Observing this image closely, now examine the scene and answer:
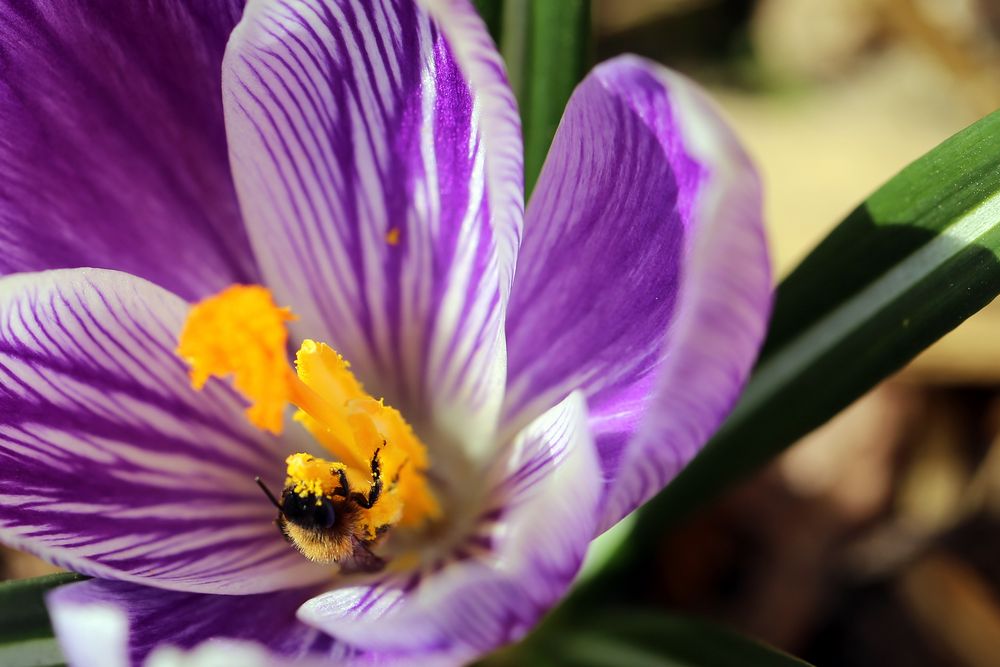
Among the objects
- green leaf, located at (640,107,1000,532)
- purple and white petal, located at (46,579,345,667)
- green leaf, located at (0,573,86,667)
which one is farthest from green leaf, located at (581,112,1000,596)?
green leaf, located at (0,573,86,667)

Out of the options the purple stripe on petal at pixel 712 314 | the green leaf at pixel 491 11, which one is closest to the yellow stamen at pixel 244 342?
the purple stripe on petal at pixel 712 314

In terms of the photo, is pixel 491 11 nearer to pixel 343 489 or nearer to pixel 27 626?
pixel 343 489

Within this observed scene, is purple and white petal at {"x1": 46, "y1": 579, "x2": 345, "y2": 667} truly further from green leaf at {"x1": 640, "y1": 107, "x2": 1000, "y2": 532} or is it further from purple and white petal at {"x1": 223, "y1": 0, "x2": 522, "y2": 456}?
green leaf at {"x1": 640, "y1": 107, "x2": 1000, "y2": 532}

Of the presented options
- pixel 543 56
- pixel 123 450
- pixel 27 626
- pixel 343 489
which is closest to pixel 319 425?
pixel 343 489

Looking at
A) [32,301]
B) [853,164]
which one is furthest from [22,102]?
[853,164]

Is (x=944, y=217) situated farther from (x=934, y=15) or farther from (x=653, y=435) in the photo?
(x=934, y=15)

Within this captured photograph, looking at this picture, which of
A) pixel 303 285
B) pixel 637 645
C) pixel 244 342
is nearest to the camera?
pixel 244 342

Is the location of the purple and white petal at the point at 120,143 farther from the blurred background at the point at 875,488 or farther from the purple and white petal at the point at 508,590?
the blurred background at the point at 875,488
